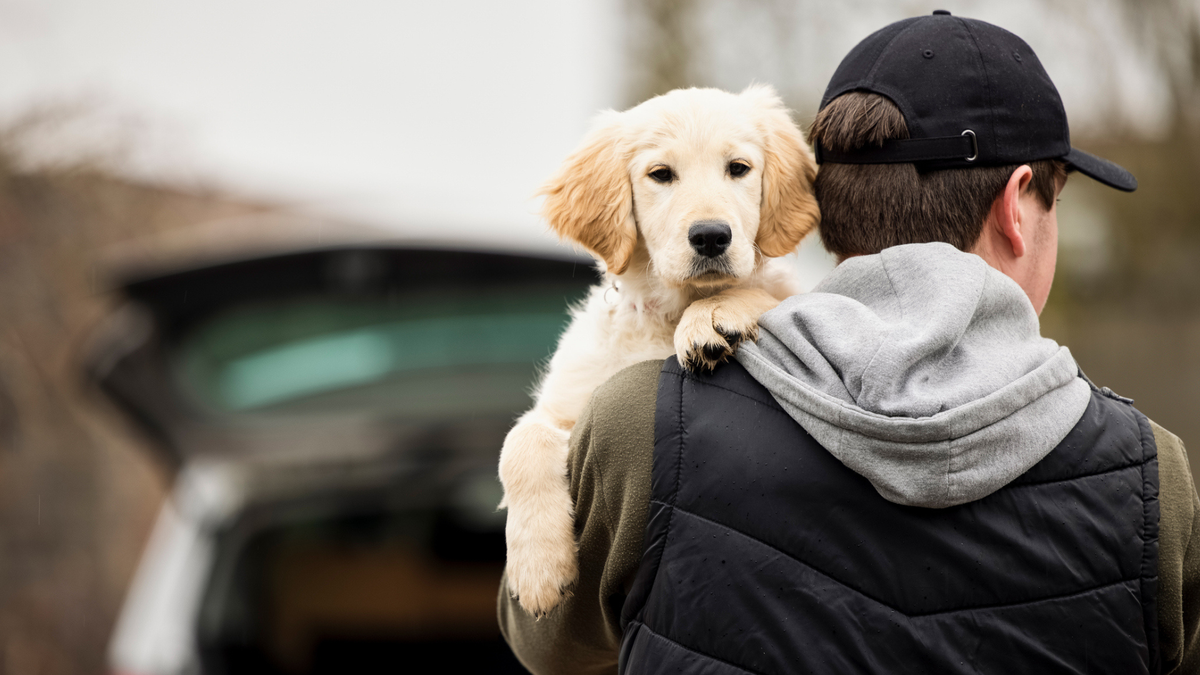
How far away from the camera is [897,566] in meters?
1.50

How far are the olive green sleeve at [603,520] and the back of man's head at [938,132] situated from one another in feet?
1.77

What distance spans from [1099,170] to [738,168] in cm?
81

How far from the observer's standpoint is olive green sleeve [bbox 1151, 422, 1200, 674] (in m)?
1.52

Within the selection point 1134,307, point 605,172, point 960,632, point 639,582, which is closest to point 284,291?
point 605,172

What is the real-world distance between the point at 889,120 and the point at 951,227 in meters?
0.23

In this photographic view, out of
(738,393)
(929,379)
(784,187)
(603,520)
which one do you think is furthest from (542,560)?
(784,187)

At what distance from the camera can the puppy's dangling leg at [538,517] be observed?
6.15 ft

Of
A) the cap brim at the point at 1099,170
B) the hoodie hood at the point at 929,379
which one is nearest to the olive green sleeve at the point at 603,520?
the hoodie hood at the point at 929,379

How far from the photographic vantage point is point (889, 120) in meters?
1.79

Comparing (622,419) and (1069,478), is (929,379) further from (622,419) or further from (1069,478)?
(622,419)

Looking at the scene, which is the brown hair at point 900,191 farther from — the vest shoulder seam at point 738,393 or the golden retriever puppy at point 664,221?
the vest shoulder seam at point 738,393

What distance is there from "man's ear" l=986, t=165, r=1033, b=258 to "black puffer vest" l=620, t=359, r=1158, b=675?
424 mm

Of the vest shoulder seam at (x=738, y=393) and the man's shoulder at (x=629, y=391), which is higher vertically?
the vest shoulder seam at (x=738, y=393)

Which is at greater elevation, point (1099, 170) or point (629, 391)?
point (1099, 170)
